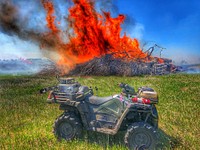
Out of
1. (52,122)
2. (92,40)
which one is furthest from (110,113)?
(92,40)

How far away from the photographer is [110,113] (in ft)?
23.4

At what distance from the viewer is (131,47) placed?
36812 millimetres

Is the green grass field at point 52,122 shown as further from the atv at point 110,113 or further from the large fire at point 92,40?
the large fire at point 92,40

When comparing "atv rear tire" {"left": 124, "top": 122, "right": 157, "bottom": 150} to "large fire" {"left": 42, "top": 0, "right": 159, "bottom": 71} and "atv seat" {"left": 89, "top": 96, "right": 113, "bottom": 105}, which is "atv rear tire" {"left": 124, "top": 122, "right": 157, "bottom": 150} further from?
"large fire" {"left": 42, "top": 0, "right": 159, "bottom": 71}

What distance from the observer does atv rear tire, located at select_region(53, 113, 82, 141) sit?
7.36 metres

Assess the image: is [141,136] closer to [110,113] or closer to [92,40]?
[110,113]

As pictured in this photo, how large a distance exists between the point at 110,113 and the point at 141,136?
1.09 metres

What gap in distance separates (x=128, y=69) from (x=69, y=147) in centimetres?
2598

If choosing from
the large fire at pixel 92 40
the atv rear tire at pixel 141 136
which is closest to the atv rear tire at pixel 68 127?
the atv rear tire at pixel 141 136

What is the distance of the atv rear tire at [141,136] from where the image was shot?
6418 millimetres

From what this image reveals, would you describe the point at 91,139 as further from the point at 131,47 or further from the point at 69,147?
the point at 131,47

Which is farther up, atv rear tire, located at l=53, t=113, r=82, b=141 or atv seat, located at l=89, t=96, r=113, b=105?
atv seat, located at l=89, t=96, r=113, b=105

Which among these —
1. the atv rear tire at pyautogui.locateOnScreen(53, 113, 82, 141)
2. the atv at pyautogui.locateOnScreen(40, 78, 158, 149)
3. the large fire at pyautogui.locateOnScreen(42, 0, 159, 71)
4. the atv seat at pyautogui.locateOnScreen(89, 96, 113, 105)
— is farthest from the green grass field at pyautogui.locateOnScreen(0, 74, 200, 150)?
the large fire at pyautogui.locateOnScreen(42, 0, 159, 71)

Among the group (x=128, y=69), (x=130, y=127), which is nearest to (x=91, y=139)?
(x=130, y=127)
